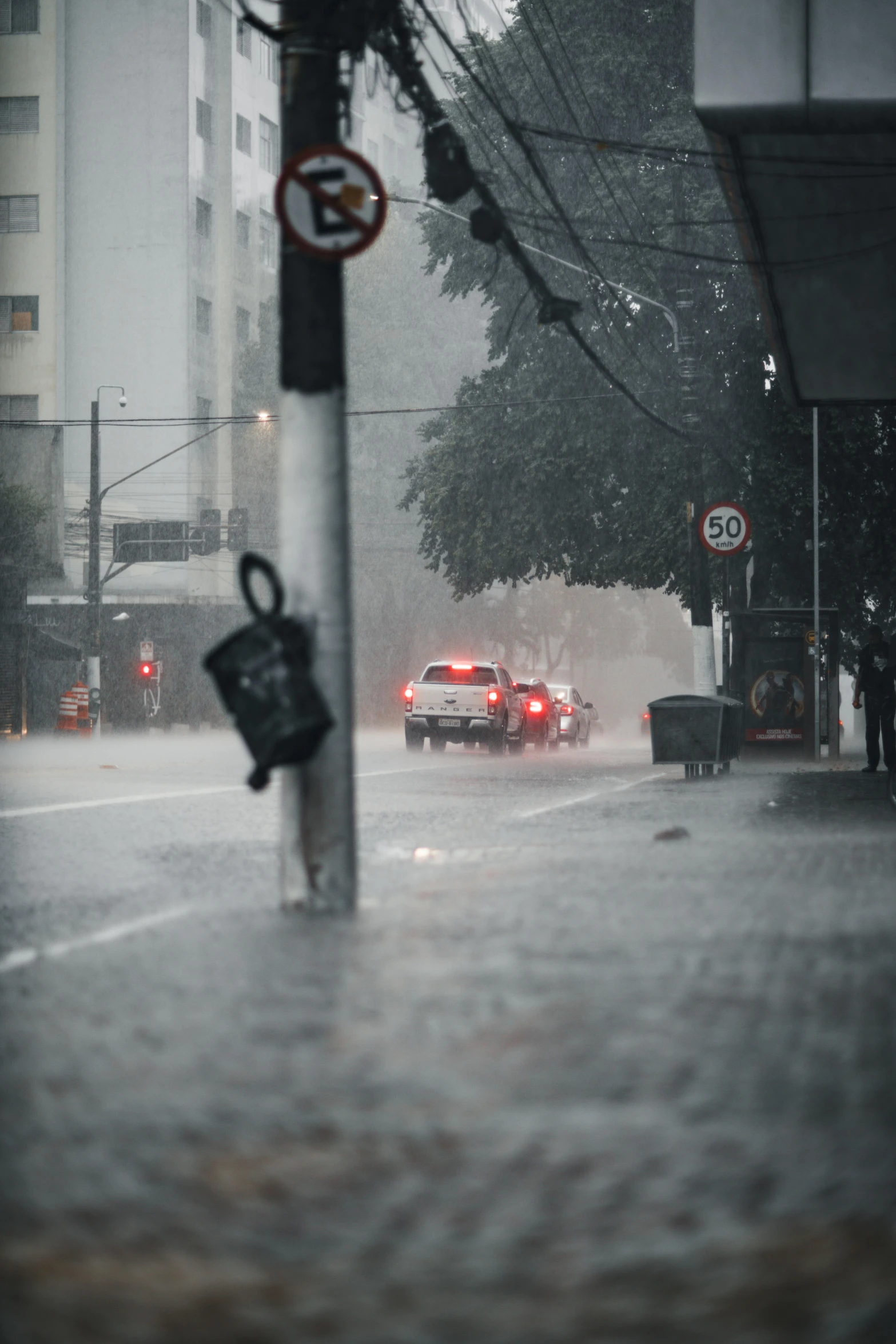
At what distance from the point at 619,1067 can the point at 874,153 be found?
11.6 meters

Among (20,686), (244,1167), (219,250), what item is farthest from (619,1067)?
(219,250)

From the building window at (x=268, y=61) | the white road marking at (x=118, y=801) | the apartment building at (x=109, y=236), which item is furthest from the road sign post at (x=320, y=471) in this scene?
the building window at (x=268, y=61)

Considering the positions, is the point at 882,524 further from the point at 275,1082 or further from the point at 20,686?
the point at 275,1082

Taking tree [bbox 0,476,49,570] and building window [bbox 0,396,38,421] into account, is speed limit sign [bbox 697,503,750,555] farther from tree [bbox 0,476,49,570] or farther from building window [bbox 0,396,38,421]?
building window [bbox 0,396,38,421]

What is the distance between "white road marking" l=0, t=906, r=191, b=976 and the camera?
6.83 m

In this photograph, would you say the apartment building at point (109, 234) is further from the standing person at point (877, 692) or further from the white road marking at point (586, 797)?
the white road marking at point (586, 797)

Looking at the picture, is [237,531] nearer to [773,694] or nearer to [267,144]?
[773,694]

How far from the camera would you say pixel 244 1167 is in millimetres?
3891

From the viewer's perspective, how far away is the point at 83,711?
1682 inches

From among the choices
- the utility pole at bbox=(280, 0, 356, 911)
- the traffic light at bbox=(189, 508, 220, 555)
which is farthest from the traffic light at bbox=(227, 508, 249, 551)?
the utility pole at bbox=(280, 0, 356, 911)

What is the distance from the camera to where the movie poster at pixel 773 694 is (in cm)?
3053

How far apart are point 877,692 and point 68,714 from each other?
2611 cm

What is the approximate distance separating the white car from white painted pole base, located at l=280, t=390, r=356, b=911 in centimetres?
3937

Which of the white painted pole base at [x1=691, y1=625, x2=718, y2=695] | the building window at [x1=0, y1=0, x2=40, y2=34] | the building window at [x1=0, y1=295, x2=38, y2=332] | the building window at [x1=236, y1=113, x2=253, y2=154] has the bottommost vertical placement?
the white painted pole base at [x1=691, y1=625, x2=718, y2=695]
